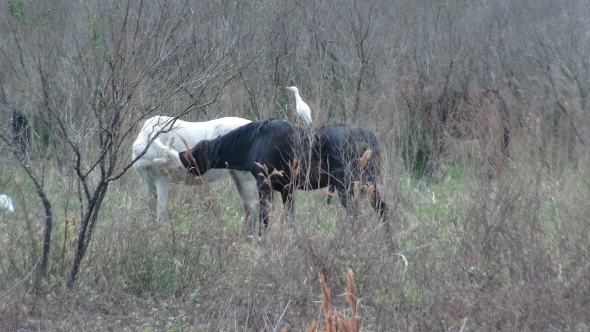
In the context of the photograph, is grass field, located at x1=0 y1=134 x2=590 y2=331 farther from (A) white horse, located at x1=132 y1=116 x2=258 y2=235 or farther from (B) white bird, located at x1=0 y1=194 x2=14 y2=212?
(A) white horse, located at x1=132 y1=116 x2=258 y2=235

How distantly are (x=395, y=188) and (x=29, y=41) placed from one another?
25.3 ft

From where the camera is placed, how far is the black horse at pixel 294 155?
21.7 ft

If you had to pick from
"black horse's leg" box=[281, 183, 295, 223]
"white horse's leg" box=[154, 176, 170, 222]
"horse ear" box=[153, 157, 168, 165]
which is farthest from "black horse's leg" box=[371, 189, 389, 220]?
"white horse's leg" box=[154, 176, 170, 222]

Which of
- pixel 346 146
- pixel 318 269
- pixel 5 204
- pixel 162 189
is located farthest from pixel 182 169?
pixel 318 269

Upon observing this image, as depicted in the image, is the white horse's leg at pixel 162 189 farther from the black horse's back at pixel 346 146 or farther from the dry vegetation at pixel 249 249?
the black horse's back at pixel 346 146

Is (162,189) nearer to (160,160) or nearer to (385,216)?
(160,160)

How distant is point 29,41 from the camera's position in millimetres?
11562

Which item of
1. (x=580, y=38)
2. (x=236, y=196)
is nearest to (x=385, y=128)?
(x=236, y=196)

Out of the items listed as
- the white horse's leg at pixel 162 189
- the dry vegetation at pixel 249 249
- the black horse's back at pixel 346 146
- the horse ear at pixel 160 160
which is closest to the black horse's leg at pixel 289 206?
the dry vegetation at pixel 249 249

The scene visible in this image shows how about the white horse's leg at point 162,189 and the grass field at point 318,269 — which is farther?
the white horse's leg at point 162,189

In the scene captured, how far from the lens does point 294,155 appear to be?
22.9 feet

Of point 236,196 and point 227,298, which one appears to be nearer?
point 227,298

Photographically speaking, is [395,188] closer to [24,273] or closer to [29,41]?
[24,273]

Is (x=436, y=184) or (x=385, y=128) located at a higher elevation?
(x=385, y=128)
